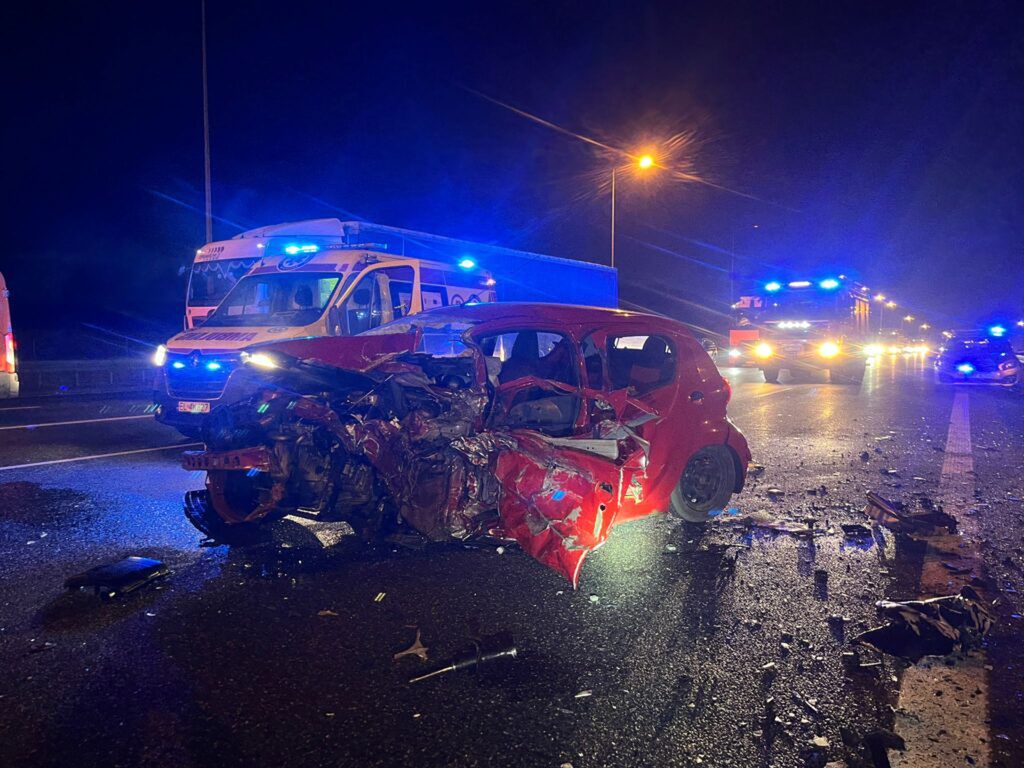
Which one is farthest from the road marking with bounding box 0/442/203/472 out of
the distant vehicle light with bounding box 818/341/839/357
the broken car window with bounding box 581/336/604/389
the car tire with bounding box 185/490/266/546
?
the distant vehicle light with bounding box 818/341/839/357

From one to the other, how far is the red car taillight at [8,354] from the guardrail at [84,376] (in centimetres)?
342

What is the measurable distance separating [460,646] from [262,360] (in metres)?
2.68

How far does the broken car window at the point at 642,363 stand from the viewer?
18.5 ft

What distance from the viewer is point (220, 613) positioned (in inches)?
151

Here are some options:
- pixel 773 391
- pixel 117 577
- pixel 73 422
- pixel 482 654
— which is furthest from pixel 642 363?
pixel 773 391

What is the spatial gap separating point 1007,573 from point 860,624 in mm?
1600

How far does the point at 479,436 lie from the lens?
14.5 ft

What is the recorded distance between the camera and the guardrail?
16.9m

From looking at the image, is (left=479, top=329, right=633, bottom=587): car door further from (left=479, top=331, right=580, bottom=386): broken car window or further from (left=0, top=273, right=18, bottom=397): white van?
(left=0, top=273, right=18, bottom=397): white van

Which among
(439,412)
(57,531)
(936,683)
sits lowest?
(936,683)

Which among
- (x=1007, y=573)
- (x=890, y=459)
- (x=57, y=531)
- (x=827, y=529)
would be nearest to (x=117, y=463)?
(x=57, y=531)

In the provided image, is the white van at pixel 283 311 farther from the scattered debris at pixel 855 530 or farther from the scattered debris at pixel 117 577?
the scattered debris at pixel 855 530

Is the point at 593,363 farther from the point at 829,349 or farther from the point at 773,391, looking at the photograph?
the point at 829,349

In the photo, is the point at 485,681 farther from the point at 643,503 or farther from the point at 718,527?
the point at 718,527
